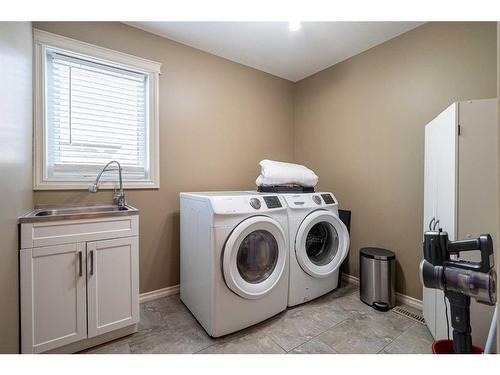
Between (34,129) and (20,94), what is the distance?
0.45 meters

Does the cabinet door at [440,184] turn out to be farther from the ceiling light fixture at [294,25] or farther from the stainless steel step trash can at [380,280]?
the ceiling light fixture at [294,25]

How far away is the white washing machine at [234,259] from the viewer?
5.06 ft

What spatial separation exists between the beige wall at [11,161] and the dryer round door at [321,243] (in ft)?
5.75

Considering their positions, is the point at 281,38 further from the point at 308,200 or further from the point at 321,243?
the point at 321,243

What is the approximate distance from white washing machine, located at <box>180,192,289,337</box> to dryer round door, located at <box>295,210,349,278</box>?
18 cm

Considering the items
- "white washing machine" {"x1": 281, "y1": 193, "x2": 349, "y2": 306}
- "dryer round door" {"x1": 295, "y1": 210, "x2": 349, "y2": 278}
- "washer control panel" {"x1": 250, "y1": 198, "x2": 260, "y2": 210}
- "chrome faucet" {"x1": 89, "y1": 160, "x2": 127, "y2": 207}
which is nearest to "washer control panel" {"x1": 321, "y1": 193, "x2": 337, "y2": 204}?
"white washing machine" {"x1": 281, "y1": 193, "x2": 349, "y2": 306}

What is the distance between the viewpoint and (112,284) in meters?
1.52

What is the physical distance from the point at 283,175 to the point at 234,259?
97 centimetres

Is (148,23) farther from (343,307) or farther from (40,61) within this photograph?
(343,307)

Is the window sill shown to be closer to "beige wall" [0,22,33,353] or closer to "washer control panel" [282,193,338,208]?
"beige wall" [0,22,33,353]

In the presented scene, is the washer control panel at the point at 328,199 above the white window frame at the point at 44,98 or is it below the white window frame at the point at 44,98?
below

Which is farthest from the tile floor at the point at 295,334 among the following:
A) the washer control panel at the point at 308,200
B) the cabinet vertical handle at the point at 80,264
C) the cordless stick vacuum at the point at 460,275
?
the washer control panel at the point at 308,200

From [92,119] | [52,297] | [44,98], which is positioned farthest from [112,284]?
[44,98]
